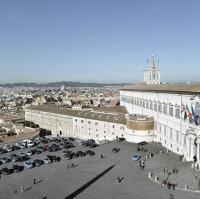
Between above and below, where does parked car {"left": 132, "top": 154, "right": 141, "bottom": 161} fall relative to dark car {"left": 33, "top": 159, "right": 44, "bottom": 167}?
above

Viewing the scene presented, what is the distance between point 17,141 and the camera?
234 ft

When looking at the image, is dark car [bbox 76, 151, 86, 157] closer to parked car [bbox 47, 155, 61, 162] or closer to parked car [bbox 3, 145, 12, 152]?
parked car [bbox 47, 155, 61, 162]

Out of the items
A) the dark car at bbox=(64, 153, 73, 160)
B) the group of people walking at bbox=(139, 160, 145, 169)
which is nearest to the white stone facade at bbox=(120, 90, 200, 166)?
the group of people walking at bbox=(139, 160, 145, 169)

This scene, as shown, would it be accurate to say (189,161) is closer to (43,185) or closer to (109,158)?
(109,158)

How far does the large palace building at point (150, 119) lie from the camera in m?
48.9

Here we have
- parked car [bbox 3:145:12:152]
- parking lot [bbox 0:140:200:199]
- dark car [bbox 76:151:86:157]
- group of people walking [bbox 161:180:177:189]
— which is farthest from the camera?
parked car [bbox 3:145:12:152]

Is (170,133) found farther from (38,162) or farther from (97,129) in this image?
(97,129)

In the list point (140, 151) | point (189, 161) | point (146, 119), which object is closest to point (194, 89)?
point (189, 161)

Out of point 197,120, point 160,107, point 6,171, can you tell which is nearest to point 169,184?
point 197,120

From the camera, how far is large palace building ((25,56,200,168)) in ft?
161

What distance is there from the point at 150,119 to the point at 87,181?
89.8 ft

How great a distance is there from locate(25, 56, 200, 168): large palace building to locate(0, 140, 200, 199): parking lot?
775 centimetres

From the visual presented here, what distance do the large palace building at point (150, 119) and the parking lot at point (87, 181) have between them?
7.75m

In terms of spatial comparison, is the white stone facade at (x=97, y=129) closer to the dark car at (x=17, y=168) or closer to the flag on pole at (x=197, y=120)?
the flag on pole at (x=197, y=120)
